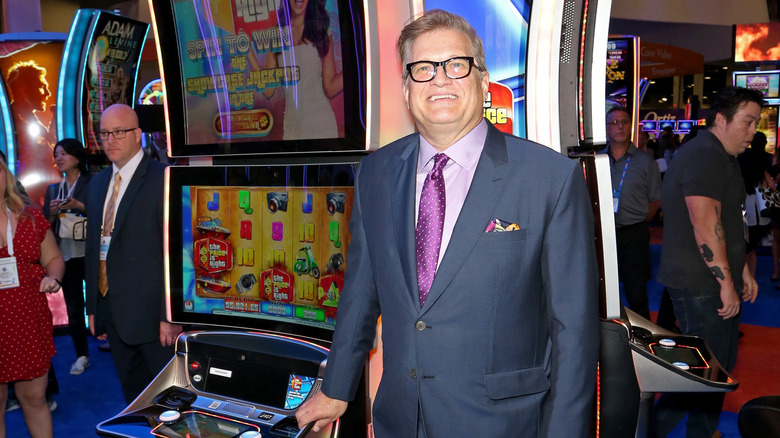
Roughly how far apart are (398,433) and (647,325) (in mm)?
1304

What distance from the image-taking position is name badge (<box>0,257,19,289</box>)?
8.57 feet

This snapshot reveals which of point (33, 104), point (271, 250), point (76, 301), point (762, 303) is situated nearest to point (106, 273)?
point (271, 250)

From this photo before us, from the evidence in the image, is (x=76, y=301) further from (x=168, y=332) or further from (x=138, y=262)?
(x=168, y=332)

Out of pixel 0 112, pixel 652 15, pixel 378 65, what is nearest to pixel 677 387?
pixel 378 65

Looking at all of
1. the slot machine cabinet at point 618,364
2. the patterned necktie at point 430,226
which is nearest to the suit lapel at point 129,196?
the patterned necktie at point 430,226

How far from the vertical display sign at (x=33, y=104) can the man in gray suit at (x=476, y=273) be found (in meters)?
4.70

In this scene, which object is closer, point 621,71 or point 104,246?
point 104,246

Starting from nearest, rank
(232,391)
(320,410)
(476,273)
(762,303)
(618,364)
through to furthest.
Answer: (476,273) → (320,410) → (618,364) → (232,391) → (762,303)

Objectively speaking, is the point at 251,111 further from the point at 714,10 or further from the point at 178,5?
the point at 714,10

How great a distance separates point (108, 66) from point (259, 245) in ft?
13.1

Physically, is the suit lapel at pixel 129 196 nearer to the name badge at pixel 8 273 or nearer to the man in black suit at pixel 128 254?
the man in black suit at pixel 128 254

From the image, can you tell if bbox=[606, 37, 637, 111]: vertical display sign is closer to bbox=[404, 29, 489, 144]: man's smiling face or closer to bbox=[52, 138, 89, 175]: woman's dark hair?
bbox=[52, 138, 89, 175]: woman's dark hair

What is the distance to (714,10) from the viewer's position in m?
7.32

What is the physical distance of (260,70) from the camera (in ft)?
6.36
